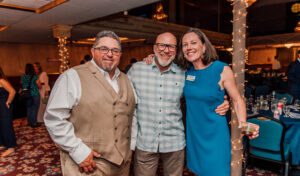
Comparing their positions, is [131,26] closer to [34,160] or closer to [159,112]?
[34,160]

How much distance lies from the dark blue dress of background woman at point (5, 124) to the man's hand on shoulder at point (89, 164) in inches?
138

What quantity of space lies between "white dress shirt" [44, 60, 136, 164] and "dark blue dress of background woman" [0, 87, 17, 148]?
3.40 m

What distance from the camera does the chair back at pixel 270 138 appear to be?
2.44 m

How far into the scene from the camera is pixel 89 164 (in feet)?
4.47

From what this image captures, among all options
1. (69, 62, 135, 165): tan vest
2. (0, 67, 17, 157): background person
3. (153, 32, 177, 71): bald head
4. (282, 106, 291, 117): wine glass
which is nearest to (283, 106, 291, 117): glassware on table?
(282, 106, 291, 117): wine glass

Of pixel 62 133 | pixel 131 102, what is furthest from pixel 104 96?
pixel 62 133

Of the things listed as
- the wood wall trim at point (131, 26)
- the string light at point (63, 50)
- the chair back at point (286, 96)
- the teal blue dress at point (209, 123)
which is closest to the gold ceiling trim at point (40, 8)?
the string light at point (63, 50)

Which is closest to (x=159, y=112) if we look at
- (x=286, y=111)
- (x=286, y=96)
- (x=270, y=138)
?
(x=270, y=138)

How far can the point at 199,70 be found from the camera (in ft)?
5.79

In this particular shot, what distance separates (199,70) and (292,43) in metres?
15.8

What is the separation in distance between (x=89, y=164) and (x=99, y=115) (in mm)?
338

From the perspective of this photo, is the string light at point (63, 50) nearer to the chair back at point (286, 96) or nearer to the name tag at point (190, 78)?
the name tag at point (190, 78)

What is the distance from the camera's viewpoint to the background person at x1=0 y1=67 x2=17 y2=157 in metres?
3.92

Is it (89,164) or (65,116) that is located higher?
(65,116)
